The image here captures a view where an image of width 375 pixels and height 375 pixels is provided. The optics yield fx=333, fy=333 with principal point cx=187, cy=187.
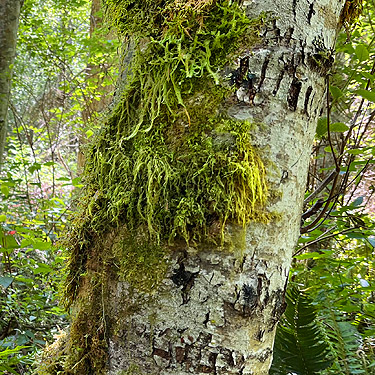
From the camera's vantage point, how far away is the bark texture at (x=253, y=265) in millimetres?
746

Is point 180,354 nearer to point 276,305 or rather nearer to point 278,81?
point 276,305

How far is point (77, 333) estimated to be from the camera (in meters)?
0.91

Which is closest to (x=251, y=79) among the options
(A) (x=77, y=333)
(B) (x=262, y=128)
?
(B) (x=262, y=128)

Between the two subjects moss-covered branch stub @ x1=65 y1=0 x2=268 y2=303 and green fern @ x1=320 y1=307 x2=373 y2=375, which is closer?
moss-covered branch stub @ x1=65 y1=0 x2=268 y2=303

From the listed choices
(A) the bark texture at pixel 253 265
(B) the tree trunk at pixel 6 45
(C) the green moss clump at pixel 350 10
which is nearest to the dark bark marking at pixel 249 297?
(A) the bark texture at pixel 253 265

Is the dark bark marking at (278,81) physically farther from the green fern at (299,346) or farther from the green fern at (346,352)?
the green fern at (346,352)

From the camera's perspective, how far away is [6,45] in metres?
3.38

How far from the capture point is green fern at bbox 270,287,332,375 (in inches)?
62.6

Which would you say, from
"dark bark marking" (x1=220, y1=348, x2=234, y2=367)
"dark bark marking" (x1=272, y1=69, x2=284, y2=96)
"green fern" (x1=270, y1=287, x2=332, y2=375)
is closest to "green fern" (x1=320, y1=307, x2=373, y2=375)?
"green fern" (x1=270, y1=287, x2=332, y2=375)

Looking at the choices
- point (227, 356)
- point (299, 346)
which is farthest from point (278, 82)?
point (299, 346)

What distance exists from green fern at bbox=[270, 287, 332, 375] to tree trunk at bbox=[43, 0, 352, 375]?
3.06ft

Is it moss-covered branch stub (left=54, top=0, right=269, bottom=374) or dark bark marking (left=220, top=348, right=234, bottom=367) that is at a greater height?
moss-covered branch stub (left=54, top=0, right=269, bottom=374)

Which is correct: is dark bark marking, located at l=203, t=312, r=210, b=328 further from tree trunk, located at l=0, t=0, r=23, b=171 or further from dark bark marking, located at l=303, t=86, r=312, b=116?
tree trunk, located at l=0, t=0, r=23, b=171

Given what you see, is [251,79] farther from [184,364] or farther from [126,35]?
[184,364]
